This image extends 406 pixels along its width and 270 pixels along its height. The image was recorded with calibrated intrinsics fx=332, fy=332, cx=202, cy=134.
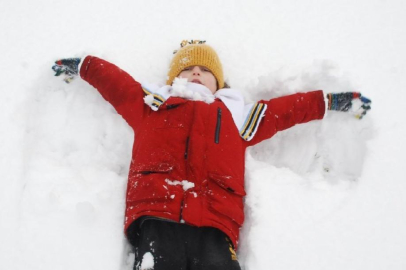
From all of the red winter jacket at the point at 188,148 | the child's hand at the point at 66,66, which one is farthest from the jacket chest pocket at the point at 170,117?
the child's hand at the point at 66,66

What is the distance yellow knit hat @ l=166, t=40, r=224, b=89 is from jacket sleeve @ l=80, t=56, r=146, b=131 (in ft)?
1.17

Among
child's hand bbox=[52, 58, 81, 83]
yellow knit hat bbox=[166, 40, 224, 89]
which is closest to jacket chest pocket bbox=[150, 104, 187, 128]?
yellow knit hat bbox=[166, 40, 224, 89]

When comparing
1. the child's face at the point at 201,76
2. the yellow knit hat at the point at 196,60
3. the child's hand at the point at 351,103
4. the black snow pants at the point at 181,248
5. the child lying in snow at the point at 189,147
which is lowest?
the black snow pants at the point at 181,248

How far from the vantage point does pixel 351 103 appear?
2270 millimetres

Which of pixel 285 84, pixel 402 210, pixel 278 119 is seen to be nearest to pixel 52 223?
pixel 278 119

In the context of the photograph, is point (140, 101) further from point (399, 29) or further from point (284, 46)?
point (399, 29)

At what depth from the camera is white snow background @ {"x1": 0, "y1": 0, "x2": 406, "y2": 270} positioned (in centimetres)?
178

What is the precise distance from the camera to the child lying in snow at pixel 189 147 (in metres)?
1.70

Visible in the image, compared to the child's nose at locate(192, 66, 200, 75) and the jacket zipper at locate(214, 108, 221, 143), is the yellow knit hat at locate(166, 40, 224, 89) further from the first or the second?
the jacket zipper at locate(214, 108, 221, 143)

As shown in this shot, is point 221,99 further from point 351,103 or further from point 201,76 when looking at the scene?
point 351,103

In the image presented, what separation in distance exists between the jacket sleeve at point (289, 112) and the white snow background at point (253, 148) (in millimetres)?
152

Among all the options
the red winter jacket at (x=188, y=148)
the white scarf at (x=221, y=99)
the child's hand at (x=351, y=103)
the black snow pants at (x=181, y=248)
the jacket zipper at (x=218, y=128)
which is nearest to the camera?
the black snow pants at (x=181, y=248)

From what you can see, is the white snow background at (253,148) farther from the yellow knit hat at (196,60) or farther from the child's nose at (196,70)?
the child's nose at (196,70)

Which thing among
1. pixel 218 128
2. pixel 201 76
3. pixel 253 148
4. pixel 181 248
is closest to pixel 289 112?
pixel 253 148
